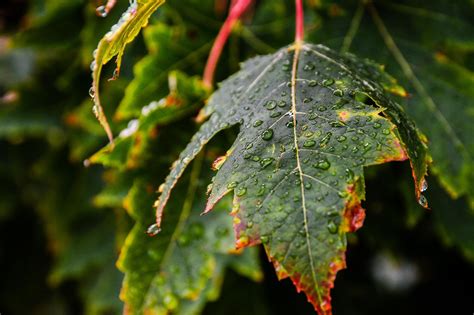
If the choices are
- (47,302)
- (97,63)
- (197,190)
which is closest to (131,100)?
(197,190)

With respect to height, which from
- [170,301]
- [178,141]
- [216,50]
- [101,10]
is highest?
[101,10]

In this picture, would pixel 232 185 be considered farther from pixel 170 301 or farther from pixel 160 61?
pixel 160 61

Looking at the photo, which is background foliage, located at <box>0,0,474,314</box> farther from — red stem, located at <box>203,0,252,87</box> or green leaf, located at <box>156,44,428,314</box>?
green leaf, located at <box>156,44,428,314</box>

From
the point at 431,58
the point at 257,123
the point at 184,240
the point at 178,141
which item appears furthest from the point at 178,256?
the point at 431,58

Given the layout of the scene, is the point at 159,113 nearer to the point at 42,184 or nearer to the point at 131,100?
the point at 131,100

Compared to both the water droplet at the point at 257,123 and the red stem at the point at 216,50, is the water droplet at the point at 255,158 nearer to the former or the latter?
the water droplet at the point at 257,123

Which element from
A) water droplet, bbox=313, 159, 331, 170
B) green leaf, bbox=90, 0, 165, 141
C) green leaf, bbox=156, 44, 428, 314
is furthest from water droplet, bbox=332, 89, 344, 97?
→ green leaf, bbox=90, 0, 165, 141
